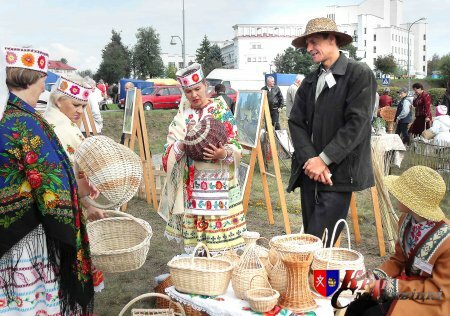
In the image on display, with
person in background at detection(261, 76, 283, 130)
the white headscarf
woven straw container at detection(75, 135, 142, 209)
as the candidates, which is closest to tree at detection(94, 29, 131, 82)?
person in background at detection(261, 76, 283, 130)

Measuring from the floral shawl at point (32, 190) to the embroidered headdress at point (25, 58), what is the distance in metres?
0.16

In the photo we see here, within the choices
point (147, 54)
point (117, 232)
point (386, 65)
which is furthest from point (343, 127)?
point (386, 65)

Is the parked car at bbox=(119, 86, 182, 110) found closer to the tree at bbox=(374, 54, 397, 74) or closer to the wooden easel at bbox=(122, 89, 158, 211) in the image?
the wooden easel at bbox=(122, 89, 158, 211)

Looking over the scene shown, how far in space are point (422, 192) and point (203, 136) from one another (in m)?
1.45

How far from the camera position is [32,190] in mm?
2258

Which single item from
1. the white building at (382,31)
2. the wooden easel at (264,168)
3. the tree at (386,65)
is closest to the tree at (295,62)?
the tree at (386,65)

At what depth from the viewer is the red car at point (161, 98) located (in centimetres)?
2530

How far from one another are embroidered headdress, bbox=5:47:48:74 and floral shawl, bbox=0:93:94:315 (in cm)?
16

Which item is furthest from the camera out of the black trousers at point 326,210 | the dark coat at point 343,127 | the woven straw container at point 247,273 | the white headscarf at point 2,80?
the black trousers at point 326,210

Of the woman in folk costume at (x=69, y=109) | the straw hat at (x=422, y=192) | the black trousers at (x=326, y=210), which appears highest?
the woman in folk costume at (x=69, y=109)

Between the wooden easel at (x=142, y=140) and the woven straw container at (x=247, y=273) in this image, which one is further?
the wooden easel at (x=142, y=140)

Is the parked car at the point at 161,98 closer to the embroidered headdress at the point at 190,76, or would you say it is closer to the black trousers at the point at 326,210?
the embroidered headdress at the point at 190,76

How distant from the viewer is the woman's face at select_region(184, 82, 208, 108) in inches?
145

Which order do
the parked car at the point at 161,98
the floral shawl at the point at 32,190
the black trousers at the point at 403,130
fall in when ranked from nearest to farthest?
the floral shawl at the point at 32,190, the black trousers at the point at 403,130, the parked car at the point at 161,98
